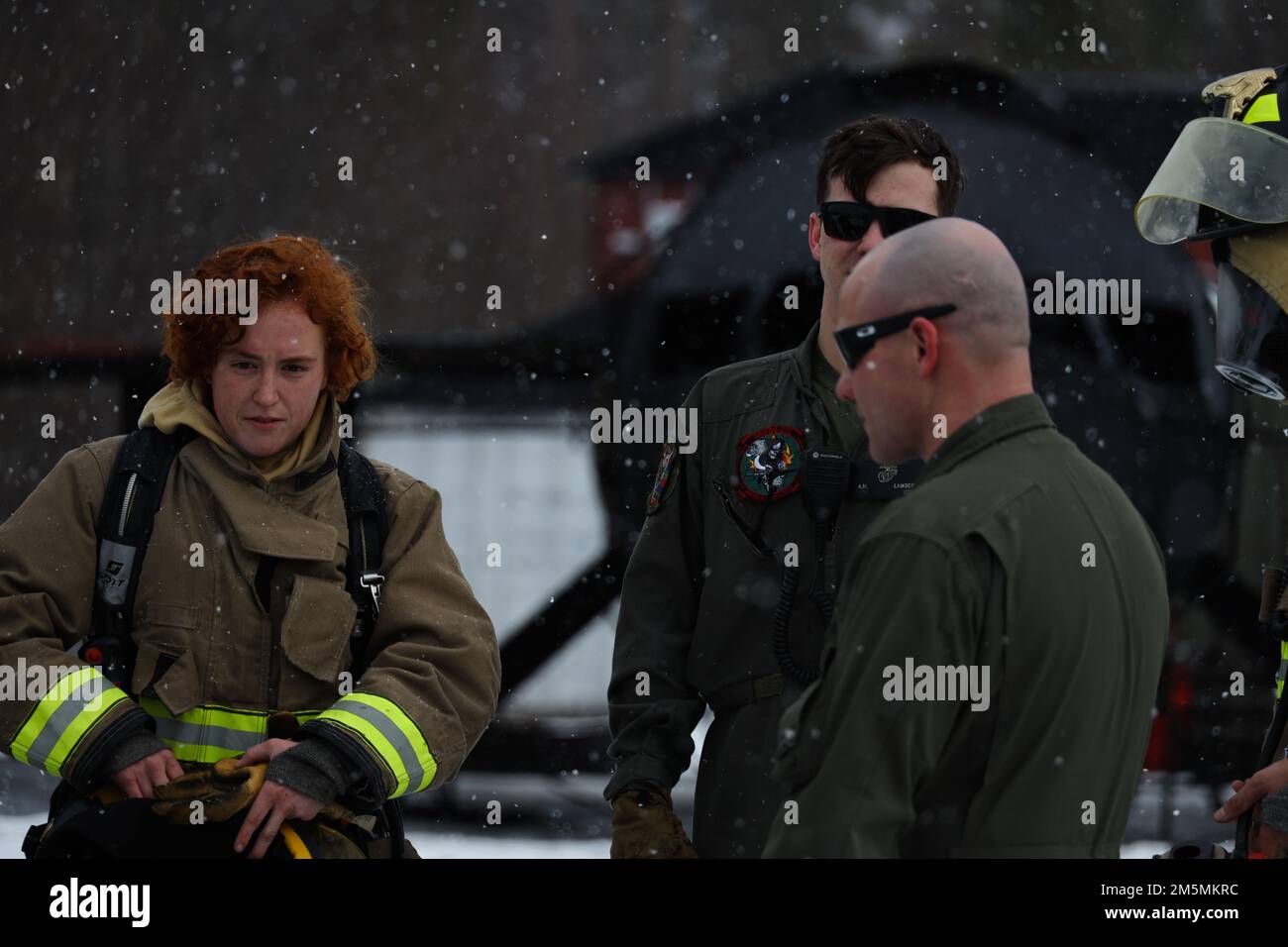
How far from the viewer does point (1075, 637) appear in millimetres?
1168

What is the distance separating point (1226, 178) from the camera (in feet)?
6.49

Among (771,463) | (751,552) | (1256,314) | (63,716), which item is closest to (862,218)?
(771,463)

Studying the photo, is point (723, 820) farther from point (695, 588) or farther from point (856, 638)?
point (856, 638)

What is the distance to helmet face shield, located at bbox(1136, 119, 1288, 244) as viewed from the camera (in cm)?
195

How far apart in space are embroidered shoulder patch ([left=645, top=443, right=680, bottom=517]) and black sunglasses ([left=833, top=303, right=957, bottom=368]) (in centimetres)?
63

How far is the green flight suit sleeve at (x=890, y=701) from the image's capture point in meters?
1.16

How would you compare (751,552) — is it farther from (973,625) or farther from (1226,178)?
(1226,178)

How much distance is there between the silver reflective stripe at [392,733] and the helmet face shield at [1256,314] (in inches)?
49.1

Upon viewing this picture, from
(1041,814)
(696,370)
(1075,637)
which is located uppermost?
(696,370)

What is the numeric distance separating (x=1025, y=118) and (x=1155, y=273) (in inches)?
23.6

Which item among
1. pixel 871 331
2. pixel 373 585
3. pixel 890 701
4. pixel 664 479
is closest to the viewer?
pixel 890 701

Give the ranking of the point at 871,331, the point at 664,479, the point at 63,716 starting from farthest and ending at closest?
the point at 664,479, the point at 63,716, the point at 871,331

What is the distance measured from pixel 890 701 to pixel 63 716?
103 cm
